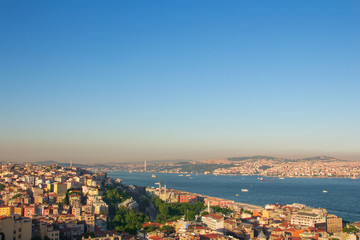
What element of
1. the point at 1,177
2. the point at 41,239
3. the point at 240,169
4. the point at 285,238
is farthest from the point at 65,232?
the point at 240,169

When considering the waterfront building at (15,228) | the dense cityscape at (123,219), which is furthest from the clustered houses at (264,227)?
the waterfront building at (15,228)

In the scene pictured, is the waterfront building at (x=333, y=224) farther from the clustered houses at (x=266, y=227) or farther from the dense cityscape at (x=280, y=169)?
the dense cityscape at (x=280, y=169)

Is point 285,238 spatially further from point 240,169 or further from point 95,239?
point 240,169

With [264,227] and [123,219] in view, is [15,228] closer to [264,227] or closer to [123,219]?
[123,219]

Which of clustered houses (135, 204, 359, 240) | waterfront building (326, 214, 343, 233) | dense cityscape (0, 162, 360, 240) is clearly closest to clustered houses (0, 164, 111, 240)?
dense cityscape (0, 162, 360, 240)

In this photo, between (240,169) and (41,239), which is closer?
(41,239)

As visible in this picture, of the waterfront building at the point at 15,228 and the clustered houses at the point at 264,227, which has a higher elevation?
the waterfront building at the point at 15,228

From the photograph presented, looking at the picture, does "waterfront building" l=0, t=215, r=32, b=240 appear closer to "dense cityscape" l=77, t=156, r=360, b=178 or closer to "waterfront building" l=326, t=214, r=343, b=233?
"waterfront building" l=326, t=214, r=343, b=233

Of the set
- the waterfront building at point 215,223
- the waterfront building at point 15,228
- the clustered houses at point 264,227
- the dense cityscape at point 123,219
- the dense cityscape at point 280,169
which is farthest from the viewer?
the dense cityscape at point 280,169
